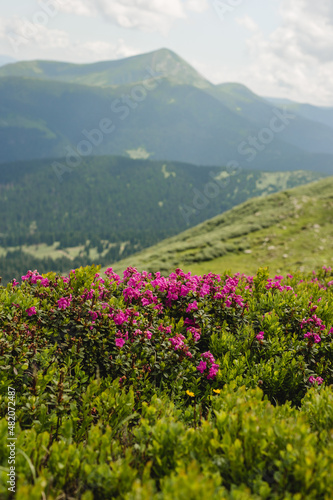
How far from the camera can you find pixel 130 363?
5.71m

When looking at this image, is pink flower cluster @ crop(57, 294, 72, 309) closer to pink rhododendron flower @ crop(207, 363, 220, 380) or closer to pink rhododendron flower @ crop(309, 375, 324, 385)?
pink rhododendron flower @ crop(207, 363, 220, 380)

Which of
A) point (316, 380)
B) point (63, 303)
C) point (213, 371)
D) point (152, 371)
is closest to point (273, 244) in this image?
point (316, 380)

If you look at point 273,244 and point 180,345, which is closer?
point 180,345

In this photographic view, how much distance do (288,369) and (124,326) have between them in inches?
131

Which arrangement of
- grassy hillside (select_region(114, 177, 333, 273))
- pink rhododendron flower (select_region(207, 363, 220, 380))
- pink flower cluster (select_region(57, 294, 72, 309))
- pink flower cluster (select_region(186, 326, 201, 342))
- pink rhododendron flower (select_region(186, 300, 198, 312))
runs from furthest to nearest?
grassy hillside (select_region(114, 177, 333, 273)) < pink rhododendron flower (select_region(186, 300, 198, 312)) < pink flower cluster (select_region(186, 326, 201, 342)) < pink flower cluster (select_region(57, 294, 72, 309)) < pink rhododendron flower (select_region(207, 363, 220, 380))

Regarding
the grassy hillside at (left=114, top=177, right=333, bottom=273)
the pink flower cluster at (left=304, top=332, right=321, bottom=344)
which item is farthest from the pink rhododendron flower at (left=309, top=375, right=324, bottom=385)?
the grassy hillside at (left=114, top=177, right=333, bottom=273)

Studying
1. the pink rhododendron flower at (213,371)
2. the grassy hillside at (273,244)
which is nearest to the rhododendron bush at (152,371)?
the pink rhododendron flower at (213,371)

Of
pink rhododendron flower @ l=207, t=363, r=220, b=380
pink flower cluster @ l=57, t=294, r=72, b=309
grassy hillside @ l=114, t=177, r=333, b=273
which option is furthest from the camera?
grassy hillside @ l=114, t=177, r=333, b=273

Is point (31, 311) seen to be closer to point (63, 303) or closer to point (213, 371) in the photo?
point (63, 303)

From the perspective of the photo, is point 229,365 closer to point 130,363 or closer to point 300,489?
point 130,363

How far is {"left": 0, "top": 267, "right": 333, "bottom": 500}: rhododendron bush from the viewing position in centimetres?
332

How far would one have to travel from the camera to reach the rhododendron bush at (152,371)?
3.32 m

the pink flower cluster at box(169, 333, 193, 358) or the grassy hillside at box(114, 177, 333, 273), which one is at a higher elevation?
the grassy hillside at box(114, 177, 333, 273)

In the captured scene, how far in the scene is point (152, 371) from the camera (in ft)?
19.1
